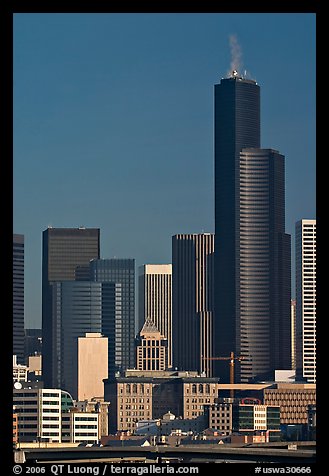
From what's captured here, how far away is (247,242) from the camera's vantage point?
7550cm

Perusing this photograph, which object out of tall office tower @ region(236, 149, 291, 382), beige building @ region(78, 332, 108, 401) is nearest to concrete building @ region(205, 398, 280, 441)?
beige building @ region(78, 332, 108, 401)

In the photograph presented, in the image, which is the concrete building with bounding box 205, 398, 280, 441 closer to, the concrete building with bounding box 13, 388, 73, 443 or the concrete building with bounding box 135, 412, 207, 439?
the concrete building with bounding box 135, 412, 207, 439

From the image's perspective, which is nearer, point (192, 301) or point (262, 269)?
point (262, 269)

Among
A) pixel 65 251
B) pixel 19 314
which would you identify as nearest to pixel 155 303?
pixel 65 251

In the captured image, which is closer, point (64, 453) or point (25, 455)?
point (25, 455)

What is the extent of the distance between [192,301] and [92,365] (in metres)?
13.5

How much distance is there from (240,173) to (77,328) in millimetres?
17617

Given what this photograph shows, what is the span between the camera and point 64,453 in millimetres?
2436

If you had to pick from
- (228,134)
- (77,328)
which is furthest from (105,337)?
(228,134)

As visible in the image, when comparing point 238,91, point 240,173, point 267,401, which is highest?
point 238,91

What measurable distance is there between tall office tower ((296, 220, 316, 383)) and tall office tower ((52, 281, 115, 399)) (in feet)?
34.7

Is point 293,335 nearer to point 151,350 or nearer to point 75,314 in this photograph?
point 151,350

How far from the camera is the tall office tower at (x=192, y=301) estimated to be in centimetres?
6994
